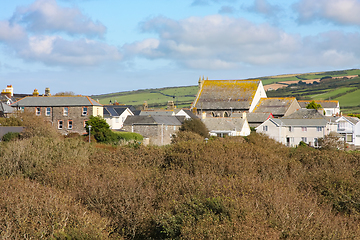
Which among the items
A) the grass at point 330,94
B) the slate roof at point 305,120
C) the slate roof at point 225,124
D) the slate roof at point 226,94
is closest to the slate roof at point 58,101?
the slate roof at point 225,124

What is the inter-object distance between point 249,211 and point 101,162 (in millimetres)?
14795

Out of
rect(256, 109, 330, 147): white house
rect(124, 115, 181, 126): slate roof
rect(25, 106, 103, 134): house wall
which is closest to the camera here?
rect(25, 106, 103, 134): house wall

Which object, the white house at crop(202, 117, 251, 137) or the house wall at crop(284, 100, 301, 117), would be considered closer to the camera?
the white house at crop(202, 117, 251, 137)

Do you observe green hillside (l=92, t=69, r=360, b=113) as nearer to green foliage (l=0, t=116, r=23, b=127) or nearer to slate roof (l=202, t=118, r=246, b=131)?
slate roof (l=202, t=118, r=246, b=131)

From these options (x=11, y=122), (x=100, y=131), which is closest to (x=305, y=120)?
(x=100, y=131)

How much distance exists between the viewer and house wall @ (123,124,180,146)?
5272 centimetres

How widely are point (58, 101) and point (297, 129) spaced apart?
111ft

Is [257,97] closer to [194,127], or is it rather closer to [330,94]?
[194,127]

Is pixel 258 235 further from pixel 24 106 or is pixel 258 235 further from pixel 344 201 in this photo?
pixel 24 106

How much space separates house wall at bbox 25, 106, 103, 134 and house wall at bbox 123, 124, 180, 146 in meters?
5.76

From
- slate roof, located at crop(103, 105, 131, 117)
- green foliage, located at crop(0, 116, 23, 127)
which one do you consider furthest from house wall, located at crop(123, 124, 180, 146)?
green foliage, located at crop(0, 116, 23, 127)

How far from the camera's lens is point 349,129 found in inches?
2694

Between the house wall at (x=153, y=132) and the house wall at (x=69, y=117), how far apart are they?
576 cm

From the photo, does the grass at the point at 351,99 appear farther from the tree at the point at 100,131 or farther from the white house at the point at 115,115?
the tree at the point at 100,131
